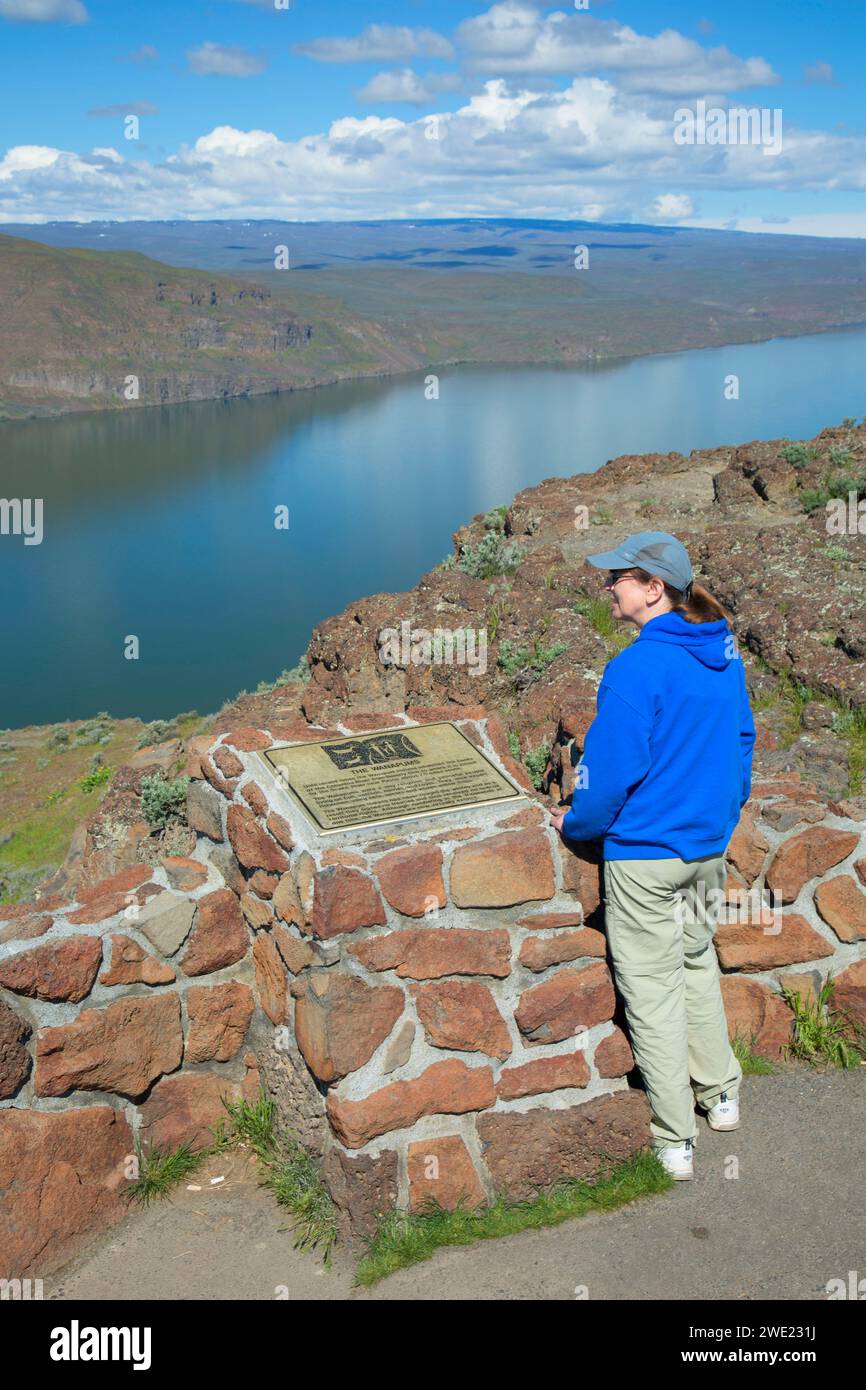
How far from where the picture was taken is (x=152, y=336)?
122 meters

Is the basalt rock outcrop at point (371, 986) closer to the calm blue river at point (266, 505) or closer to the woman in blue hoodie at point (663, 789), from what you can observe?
the woman in blue hoodie at point (663, 789)

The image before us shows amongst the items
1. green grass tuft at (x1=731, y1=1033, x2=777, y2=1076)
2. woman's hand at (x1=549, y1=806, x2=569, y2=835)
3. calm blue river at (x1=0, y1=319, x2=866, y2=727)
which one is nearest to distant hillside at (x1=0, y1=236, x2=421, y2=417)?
calm blue river at (x1=0, y1=319, x2=866, y2=727)

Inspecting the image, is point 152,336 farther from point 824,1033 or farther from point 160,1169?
point 824,1033

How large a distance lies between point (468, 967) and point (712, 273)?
675 feet

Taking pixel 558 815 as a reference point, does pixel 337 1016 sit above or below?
below

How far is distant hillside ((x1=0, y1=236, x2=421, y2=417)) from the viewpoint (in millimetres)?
109438

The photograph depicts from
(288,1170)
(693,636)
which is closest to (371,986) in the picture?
(288,1170)

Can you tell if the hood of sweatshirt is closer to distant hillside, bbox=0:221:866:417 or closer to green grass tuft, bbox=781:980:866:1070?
green grass tuft, bbox=781:980:866:1070

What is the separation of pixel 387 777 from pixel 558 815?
1.78ft

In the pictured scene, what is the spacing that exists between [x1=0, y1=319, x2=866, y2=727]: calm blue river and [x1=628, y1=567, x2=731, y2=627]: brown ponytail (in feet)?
95.8

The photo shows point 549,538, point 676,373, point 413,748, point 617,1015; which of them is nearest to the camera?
point 617,1015

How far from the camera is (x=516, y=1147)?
3.06 metres
